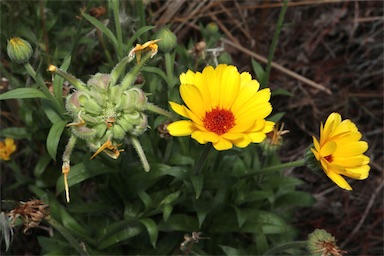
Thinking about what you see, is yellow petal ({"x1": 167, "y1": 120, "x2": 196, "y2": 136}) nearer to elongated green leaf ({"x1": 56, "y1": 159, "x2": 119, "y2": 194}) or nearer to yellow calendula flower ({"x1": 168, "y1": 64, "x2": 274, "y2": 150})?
yellow calendula flower ({"x1": 168, "y1": 64, "x2": 274, "y2": 150})

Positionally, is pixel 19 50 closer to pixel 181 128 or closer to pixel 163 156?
pixel 181 128

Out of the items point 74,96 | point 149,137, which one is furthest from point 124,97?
point 149,137

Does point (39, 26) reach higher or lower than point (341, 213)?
higher

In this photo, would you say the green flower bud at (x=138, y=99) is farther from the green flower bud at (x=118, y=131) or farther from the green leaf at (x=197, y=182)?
the green leaf at (x=197, y=182)

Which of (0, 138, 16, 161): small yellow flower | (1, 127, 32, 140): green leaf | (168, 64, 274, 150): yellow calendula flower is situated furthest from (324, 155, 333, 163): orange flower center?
(0, 138, 16, 161): small yellow flower

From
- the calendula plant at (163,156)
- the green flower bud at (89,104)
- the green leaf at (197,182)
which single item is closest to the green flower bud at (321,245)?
the calendula plant at (163,156)

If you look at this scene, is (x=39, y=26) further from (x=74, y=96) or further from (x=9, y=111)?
(x=74, y=96)

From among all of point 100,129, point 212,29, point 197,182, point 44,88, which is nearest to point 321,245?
point 197,182
